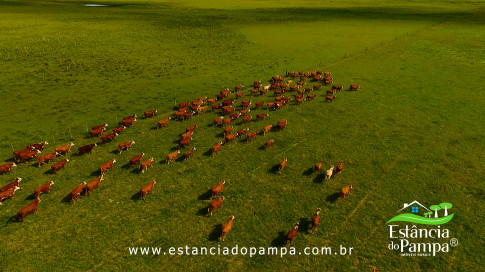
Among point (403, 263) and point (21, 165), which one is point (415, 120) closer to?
point (403, 263)

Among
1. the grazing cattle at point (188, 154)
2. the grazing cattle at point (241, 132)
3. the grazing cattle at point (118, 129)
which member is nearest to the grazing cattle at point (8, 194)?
the grazing cattle at point (118, 129)

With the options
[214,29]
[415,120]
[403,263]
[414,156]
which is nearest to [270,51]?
[214,29]

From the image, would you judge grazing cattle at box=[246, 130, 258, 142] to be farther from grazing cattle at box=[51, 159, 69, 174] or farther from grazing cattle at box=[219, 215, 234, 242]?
grazing cattle at box=[51, 159, 69, 174]

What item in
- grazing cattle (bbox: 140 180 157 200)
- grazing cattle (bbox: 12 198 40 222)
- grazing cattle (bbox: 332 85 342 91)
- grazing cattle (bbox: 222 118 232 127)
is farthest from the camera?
grazing cattle (bbox: 332 85 342 91)

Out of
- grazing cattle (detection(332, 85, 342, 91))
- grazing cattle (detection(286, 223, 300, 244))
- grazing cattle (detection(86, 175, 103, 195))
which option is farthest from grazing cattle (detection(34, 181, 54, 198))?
grazing cattle (detection(332, 85, 342, 91))

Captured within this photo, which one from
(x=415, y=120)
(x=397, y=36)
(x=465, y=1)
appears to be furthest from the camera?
(x=465, y=1)

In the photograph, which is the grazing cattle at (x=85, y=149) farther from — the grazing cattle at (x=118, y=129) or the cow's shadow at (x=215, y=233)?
the cow's shadow at (x=215, y=233)
